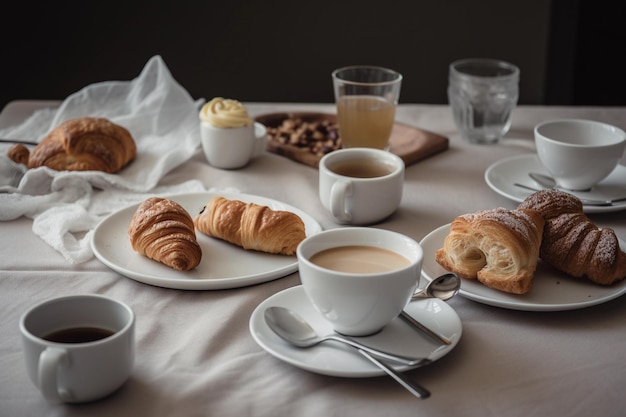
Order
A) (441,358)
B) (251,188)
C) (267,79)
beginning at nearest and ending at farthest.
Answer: (441,358)
(251,188)
(267,79)

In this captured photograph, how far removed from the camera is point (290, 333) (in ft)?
3.05

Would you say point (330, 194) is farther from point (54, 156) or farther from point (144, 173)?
point (54, 156)

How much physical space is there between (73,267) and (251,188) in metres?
0.43

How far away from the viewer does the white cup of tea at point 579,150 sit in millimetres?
1345

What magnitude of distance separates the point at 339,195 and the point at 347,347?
16.1 inches

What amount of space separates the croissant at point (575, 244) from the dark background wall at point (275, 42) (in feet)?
5.96

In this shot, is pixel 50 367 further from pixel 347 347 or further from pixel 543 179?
pixel 543 179

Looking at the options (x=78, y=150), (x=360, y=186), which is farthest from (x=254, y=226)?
(x=78, y=150)

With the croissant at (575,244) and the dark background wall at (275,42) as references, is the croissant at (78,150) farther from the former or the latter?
the dark background wall at (275,42)

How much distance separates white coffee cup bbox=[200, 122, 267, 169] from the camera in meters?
1.56

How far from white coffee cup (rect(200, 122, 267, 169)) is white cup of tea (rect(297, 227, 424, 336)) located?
0.63 m

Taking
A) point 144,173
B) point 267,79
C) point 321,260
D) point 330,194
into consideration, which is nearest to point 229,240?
point 330,194

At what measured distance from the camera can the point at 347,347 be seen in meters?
0.91

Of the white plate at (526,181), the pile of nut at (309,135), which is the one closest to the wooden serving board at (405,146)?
the pile of nut at (309,135)
